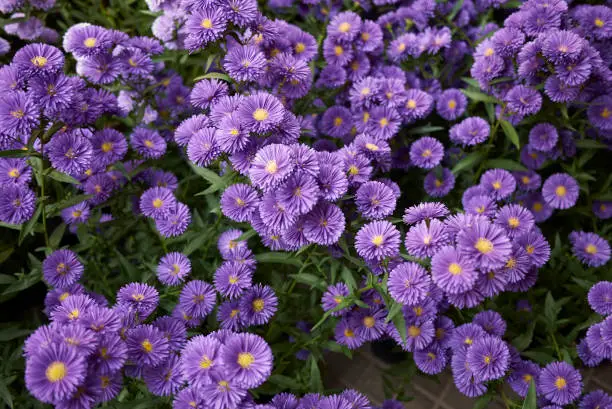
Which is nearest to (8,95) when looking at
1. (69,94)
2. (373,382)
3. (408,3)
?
(69,94)

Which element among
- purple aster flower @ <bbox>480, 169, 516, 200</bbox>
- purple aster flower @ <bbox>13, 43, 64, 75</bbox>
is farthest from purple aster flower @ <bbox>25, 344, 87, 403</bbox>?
purple aster flower @ <bbox>480, 169, 516, 200</bbox>

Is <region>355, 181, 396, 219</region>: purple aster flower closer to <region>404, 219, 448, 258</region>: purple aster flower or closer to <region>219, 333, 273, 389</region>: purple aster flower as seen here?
<region>404, 219, 448, 258</region>: purple aster flower

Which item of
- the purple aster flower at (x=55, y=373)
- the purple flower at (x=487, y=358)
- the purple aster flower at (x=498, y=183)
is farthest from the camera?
the purple aster flower at (x=498, y=183)

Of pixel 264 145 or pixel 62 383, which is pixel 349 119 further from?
pixel 62 383

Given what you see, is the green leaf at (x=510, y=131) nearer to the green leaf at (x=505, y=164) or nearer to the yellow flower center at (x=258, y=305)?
the green leaf at (x=505, y=164)

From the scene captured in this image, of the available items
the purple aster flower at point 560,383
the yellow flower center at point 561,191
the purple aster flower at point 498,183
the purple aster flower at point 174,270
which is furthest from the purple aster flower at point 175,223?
the yellow flower center at point 561,191

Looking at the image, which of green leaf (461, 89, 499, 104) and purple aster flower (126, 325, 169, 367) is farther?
green leaf (461, 89, 499, 104)
